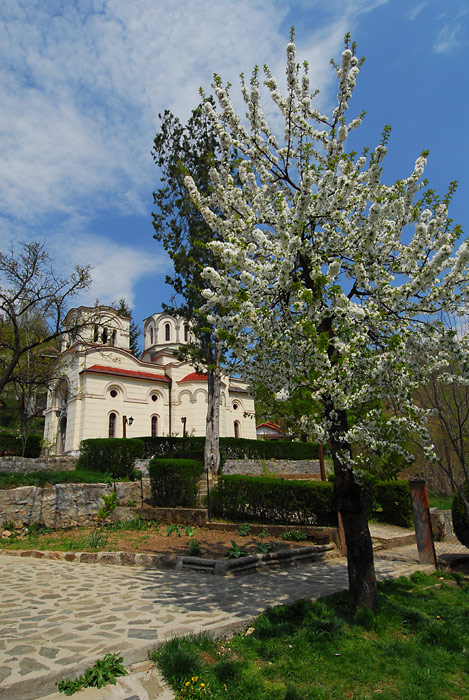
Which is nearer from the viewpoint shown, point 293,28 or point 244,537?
point 293,28

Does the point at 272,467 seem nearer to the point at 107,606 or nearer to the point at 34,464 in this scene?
the point at 34,464

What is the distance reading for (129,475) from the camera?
1825 centimetres

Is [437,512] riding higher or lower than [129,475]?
lower

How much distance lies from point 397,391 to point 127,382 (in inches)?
1050

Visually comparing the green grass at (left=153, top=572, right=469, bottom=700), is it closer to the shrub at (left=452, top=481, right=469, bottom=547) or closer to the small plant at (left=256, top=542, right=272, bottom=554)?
the small plant at (left=256, top=542, right=272, bottom=554)

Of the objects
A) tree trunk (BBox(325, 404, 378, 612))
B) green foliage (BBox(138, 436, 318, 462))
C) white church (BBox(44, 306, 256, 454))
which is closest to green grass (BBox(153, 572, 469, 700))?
tree trunk (BBox(325, 404, 378, 612))

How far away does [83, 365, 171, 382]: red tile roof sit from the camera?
28923 mm

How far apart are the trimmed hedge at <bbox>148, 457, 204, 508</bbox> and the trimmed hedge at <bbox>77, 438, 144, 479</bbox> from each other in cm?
428

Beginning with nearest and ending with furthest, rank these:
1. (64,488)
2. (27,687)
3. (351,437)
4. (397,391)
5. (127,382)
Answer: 1. (27,687)
2. (351,437)
3. (397,391)
4. (64,488)
5. (127,382)

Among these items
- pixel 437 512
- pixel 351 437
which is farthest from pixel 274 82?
pixel 437 512

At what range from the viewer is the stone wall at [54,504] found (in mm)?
11914

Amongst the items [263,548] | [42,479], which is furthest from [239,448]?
[263,548]

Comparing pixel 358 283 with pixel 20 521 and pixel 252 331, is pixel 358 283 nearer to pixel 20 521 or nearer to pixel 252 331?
pixel 252 331

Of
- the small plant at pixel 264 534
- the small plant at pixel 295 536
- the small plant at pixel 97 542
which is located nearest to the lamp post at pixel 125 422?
the small plant at pixel 97 542
